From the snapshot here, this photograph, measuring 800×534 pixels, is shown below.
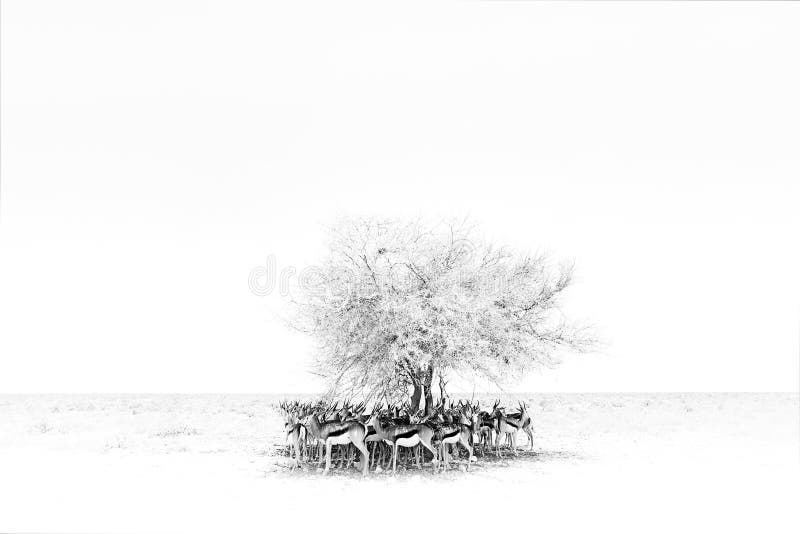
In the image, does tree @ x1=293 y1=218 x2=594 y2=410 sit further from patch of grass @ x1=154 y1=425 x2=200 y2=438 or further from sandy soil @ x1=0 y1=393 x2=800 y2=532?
patch of grass @ x1=154 y1=425 x2=200 y2=438

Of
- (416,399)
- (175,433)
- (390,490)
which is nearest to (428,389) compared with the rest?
(416,399)

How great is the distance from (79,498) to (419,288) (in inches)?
353

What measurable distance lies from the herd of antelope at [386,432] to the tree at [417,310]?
4.02 ft

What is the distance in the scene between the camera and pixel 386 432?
1580 cm

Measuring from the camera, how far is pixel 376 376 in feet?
60.8

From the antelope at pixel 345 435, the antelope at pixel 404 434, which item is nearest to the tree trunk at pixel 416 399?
the antelope at pixel 404 434


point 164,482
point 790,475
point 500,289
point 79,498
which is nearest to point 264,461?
point 164,482

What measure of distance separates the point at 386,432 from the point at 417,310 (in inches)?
117

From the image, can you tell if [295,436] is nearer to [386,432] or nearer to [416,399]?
[386,432]

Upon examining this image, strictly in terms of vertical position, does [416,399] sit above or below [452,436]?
above

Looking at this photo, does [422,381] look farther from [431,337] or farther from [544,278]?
[544,278]

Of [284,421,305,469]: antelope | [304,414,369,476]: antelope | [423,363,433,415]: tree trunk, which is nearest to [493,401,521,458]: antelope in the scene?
[423,363,433,415]: tree trunk

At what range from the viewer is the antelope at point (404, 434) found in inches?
617

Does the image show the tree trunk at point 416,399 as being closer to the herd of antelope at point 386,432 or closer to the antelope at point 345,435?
the herd of antelope at point 386,432
